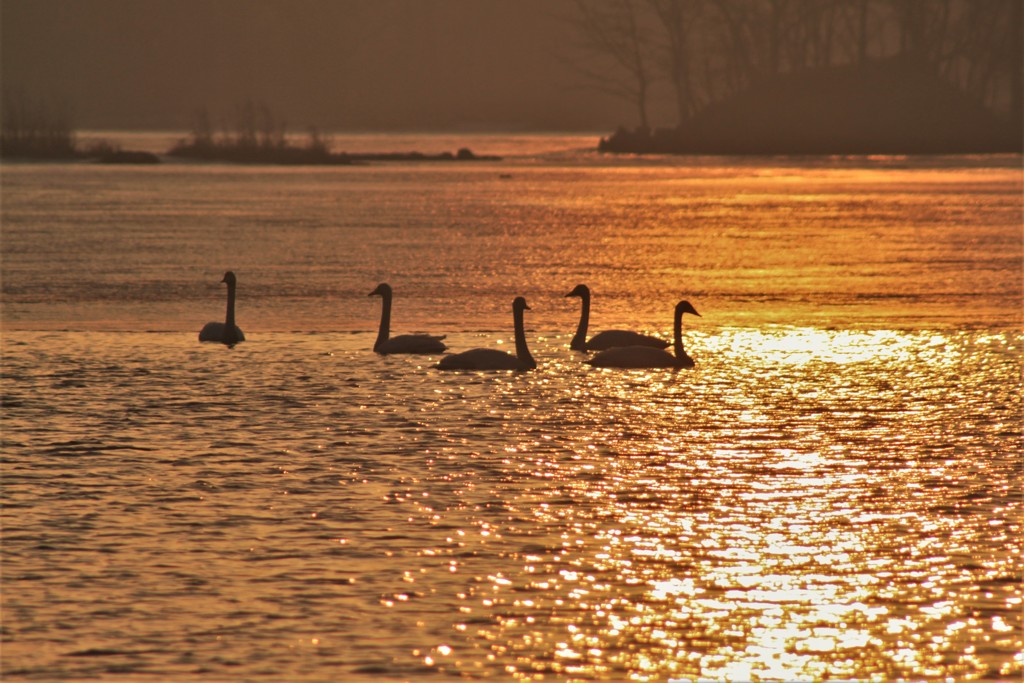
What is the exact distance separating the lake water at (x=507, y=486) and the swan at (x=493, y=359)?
28 centimetres

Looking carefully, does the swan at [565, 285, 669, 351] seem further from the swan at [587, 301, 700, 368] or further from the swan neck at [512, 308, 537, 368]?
the swan neck at [512, 308, 537, 368]

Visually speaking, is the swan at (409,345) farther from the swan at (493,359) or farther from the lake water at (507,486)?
the swan at (493,359)

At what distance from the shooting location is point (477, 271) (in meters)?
32.6

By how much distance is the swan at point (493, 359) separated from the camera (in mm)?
18016

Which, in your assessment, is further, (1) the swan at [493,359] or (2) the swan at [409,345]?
(2) the swan at [409,345]

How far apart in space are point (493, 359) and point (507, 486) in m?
6.44

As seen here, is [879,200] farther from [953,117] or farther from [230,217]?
[953,117]

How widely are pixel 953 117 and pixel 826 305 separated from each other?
143963 mm

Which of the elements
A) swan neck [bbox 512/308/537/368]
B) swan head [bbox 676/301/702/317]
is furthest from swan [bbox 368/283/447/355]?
swan head [bbox 676/301/702/317]

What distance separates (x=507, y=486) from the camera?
1164 centimetres

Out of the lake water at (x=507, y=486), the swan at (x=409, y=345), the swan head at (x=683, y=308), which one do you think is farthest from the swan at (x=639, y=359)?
the swan at (x=409, y=345)

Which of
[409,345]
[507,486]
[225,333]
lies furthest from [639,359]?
[507,486]

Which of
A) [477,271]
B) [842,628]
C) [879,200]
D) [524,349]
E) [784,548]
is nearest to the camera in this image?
[842,628]

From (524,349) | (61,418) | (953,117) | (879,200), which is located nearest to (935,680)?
(61,418)
